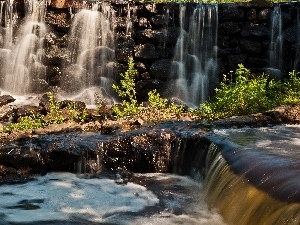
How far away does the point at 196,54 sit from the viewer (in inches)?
597

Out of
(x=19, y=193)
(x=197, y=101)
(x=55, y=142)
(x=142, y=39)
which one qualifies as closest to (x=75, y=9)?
(x=142, y=39)

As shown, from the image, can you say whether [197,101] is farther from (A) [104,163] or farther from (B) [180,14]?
(A) [104,163]

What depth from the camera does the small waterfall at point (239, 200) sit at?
173 inches

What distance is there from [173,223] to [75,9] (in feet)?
34.5

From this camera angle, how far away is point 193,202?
6.57m

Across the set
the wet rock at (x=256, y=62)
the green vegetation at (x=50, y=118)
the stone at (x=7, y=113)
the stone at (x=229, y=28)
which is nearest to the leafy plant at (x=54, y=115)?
the green vegetation at (x=50, y=118)

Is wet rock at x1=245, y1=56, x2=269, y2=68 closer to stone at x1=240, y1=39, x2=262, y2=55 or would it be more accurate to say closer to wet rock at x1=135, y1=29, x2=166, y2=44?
stone at x1=240, y1=39, x2=262, y2=55

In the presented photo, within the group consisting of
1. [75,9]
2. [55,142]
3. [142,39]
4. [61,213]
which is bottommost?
[61,213]

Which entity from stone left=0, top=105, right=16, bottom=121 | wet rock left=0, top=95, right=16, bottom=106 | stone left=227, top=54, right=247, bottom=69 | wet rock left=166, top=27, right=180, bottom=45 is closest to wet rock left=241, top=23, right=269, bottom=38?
stone left=227, top=54, right=247, bottom=69

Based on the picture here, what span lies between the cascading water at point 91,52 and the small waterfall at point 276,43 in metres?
4.67

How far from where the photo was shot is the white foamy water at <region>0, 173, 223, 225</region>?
6012 millimetres

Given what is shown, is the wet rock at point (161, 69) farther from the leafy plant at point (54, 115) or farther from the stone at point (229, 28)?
the leafy plant at point (54, 115)

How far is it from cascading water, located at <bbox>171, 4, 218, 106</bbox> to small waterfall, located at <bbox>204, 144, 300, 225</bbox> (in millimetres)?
7884

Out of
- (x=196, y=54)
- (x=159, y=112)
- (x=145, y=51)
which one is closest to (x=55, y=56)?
(x=145, y=51)
